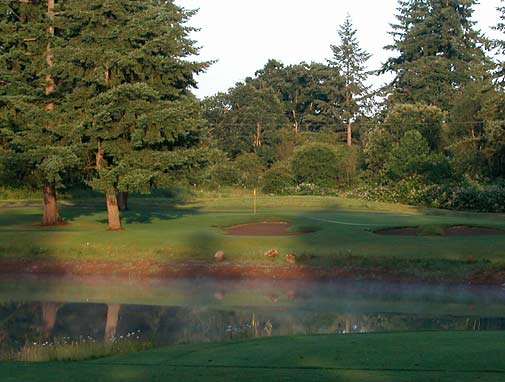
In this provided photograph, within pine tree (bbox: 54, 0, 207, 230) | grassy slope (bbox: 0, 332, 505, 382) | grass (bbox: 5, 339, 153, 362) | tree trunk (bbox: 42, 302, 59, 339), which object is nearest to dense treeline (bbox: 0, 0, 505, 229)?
pine tree (bbox: 54, 0, 207, 230)

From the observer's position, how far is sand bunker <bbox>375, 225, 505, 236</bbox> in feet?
105

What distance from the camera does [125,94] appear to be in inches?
1216

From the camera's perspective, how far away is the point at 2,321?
18391mm

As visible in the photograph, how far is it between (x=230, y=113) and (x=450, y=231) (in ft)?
207

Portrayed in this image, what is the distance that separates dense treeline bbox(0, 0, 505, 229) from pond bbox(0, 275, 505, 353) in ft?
25.7

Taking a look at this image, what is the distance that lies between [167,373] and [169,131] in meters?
22.1

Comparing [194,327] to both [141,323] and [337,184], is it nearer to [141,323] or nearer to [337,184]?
[141,323]

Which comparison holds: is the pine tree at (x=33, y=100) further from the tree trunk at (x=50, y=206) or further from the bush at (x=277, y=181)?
the bush at (x=277, y=181)

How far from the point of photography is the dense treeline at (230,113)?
3161 cm

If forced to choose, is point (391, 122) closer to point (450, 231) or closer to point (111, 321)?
point (450, 231)

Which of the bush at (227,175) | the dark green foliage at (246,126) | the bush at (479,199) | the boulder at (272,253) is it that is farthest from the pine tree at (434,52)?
the boulder at (272,253)

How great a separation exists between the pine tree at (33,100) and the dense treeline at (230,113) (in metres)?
0.07

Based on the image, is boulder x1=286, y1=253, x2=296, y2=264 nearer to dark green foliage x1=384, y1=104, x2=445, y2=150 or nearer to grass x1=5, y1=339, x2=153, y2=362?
grass x1=5, y1=339, x2=153, y2=362

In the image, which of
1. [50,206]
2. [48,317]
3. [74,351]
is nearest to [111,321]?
[48,317]
